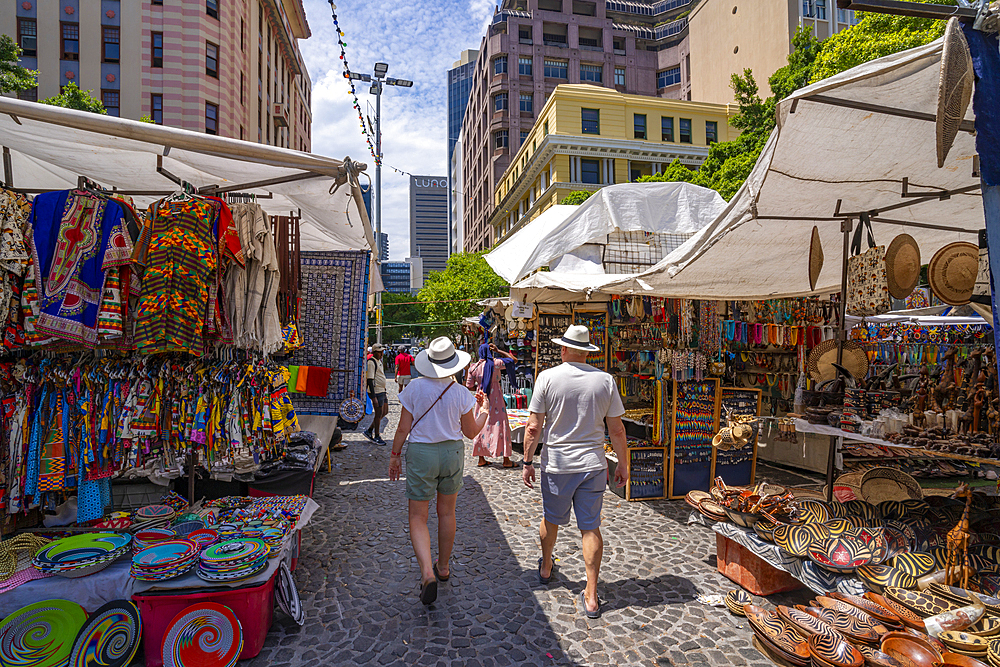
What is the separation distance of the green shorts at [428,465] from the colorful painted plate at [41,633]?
6.70ft

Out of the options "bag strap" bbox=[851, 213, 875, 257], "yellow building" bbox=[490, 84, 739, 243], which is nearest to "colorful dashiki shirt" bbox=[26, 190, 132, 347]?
"bag strap" bbox=[851, 213, 875, 257]

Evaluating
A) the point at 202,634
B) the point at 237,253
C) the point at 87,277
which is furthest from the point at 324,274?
the point at 202,634

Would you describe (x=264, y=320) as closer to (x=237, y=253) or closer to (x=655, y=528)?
(x=237, y=253)

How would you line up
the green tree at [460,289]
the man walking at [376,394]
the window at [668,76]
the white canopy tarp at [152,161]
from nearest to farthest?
the white canopy tarp at [152,161] → the man walking at [376,394] → the green tree at [460,289] → the window at [668,76]

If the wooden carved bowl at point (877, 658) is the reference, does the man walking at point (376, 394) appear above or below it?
above

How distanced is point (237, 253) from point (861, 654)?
472 cm

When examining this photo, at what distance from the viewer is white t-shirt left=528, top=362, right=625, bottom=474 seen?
3738 mm

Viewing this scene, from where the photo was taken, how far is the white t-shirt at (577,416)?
3.74m

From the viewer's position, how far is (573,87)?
31.9 m

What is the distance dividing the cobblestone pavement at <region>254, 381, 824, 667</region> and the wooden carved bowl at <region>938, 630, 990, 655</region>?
36.5 inches

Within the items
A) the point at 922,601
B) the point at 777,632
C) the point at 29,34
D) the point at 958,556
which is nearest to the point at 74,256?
the point at 777,632

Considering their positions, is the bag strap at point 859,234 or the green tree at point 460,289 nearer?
the bag strap at point 859,234

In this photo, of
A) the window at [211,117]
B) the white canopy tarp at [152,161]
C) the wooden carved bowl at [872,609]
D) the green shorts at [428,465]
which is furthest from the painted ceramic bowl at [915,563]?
the window at [211,117]

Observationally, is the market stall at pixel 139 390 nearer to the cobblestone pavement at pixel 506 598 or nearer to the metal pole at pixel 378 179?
the cobblestone pavement at pixel 506 598
